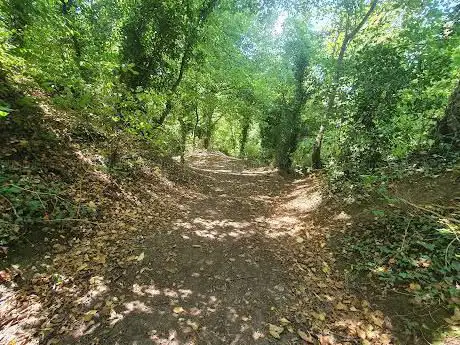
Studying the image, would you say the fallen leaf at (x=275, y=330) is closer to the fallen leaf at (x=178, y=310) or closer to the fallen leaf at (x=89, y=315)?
the fallen leaf at (x=178, y=310)

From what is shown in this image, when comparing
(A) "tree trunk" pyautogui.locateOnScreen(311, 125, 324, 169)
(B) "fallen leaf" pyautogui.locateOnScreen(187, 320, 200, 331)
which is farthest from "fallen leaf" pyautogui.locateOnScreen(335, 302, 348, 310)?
(A) "tree trunk" pyautogui.locateOnScreen(311, 125, 324, 169)

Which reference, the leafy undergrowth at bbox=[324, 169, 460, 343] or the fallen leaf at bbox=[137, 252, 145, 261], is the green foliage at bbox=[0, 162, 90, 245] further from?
the leafy undergrowth at bbox=[324, 169, 460, 343]

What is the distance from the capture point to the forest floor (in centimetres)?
297

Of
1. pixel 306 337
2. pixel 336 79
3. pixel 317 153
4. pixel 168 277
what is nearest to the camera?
pixel 306 337

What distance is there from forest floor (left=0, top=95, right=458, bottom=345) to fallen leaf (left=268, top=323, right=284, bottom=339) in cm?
1

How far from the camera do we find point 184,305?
3.32 meters

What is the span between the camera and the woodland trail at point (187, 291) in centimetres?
294

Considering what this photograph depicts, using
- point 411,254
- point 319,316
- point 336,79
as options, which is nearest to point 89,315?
point 319,316

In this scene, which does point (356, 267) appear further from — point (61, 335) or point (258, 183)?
point (258, 183)

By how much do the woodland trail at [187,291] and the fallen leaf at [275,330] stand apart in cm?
1

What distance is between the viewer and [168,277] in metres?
3.79

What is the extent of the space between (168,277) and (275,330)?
1636 millimetres

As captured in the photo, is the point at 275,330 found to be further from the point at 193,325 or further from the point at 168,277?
the point at 168,277

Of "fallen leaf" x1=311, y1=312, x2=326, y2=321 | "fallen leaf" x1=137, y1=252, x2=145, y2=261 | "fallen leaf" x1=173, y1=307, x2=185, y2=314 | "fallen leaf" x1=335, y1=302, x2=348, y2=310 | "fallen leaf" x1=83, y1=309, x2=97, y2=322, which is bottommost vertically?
"fallen leaf" x1=311, y1=312, x2=326, y2=321
